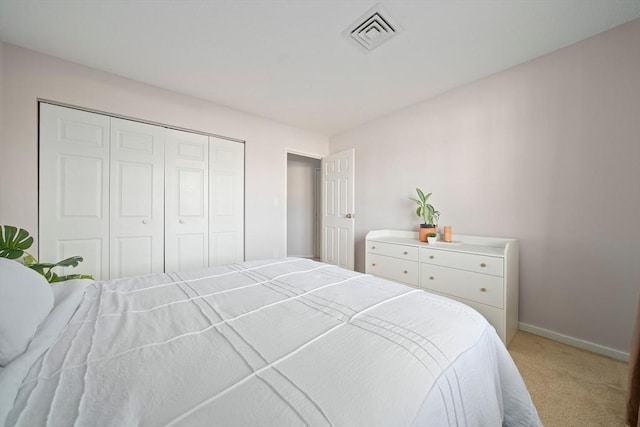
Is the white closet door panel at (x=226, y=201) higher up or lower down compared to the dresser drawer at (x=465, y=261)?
higher up

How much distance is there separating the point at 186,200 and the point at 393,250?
2494 millimetres

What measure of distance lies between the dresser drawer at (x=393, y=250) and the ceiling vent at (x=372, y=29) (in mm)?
1895

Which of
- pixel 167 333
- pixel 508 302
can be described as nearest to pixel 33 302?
pixel 167 333

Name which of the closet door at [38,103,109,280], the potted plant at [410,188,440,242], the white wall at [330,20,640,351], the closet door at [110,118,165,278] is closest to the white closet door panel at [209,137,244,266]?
the closet door at [110,118,165,278]

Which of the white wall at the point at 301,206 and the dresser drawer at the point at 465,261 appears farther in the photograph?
the white wall at the point at 301,206

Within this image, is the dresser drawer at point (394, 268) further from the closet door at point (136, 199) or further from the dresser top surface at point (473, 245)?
the closet door at point (136, 199)

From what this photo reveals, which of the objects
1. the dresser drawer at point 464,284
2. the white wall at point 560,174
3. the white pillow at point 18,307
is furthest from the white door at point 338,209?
the white pillow at point 18,307

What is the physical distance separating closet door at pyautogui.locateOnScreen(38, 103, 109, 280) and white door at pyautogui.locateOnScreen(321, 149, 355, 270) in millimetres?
2760

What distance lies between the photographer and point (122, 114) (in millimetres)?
2297

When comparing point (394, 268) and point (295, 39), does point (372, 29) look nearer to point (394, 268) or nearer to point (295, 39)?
point (295, 39)

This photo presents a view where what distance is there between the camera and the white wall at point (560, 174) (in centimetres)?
166

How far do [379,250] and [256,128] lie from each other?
2.36m

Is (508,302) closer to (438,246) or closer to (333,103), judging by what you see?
(438,246)

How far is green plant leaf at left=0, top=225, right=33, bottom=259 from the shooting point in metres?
1.46
